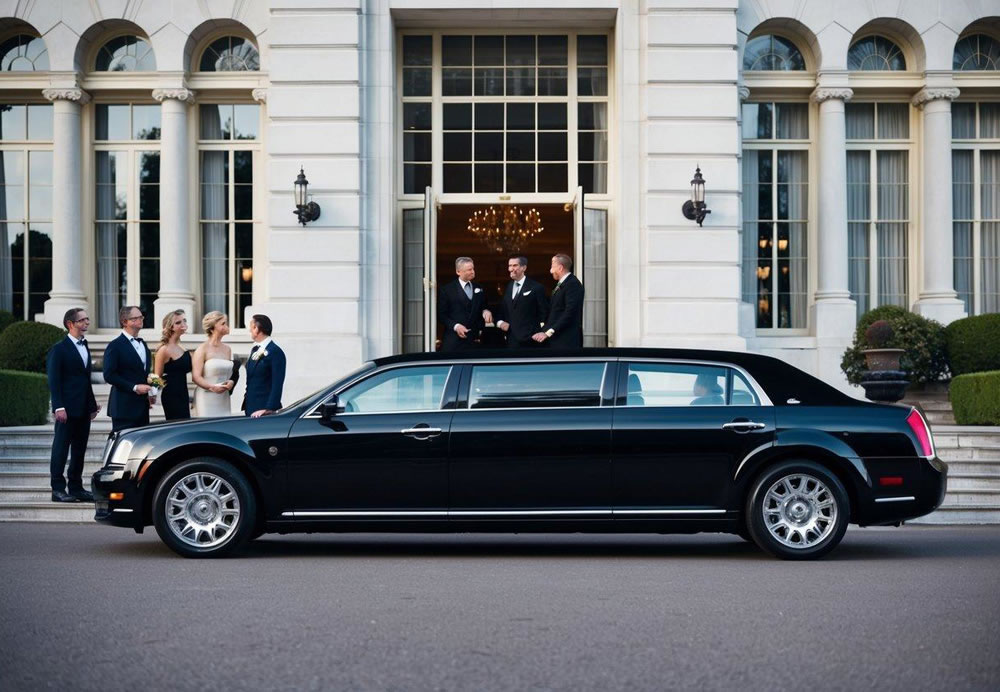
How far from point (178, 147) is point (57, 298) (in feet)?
9.77

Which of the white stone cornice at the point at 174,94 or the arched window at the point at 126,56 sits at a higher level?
the arched window at the point at 126,56

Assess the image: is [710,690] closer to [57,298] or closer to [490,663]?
[490,663]

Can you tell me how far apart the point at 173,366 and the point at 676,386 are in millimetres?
5636

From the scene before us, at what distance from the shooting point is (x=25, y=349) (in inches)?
789

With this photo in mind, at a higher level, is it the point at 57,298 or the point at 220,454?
the point at 57,298

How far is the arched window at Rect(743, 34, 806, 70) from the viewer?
2144 cm

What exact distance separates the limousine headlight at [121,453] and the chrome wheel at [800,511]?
4716 millimetres

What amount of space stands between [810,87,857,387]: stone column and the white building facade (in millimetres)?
44

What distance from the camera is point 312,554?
1043 cm

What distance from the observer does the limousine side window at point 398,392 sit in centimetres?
1024

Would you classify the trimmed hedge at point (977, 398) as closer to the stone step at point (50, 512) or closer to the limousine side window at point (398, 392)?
the limousine side window at point (398, 392)

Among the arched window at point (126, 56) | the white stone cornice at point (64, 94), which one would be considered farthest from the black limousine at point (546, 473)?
the arched window at point (126, 56)

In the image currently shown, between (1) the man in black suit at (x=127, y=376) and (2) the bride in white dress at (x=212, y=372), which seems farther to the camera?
(2) the bride in white dress at (x=212, y=372)

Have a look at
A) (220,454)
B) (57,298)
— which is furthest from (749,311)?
(220,454)
